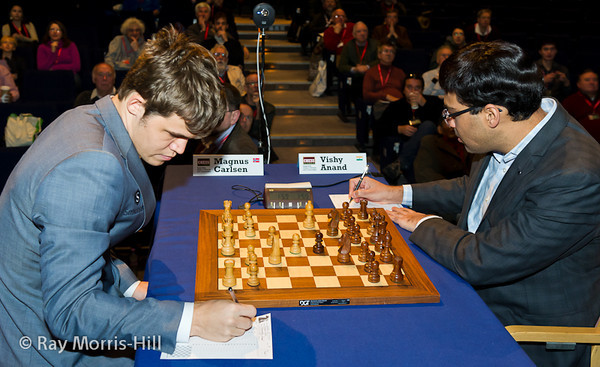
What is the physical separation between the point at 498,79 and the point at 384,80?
5.28m

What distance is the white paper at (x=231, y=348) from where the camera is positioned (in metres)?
1.63

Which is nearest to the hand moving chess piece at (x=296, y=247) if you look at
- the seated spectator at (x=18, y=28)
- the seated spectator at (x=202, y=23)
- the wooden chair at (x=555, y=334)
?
the wooden chair at (x=555, y=334)

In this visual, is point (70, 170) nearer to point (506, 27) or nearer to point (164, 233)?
point (164, 233)

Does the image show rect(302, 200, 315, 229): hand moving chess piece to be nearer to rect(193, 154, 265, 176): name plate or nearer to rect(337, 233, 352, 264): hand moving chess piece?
rect(337, 233, 352, 264): hand moving chess piece

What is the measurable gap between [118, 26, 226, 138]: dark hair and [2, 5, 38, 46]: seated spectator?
721 centimetres

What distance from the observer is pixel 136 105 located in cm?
162

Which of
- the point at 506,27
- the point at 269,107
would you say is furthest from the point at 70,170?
the point at 506,27

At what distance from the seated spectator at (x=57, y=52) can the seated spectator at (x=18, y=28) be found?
21.7 inches

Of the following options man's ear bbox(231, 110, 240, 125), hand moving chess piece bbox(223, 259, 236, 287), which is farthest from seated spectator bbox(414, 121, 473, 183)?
hand moving chess piece bbox(223, 259, 236, 287)

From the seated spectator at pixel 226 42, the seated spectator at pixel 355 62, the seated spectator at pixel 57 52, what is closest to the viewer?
the seated spectator at pixel 57 52

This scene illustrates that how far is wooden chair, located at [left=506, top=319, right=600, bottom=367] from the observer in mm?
1971

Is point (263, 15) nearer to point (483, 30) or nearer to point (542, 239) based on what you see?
point (542, 239)

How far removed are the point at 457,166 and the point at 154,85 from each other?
12.6ft

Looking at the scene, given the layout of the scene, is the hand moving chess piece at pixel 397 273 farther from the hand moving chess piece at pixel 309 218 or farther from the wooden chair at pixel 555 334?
the hand moving chess piece at pixel 309 218
